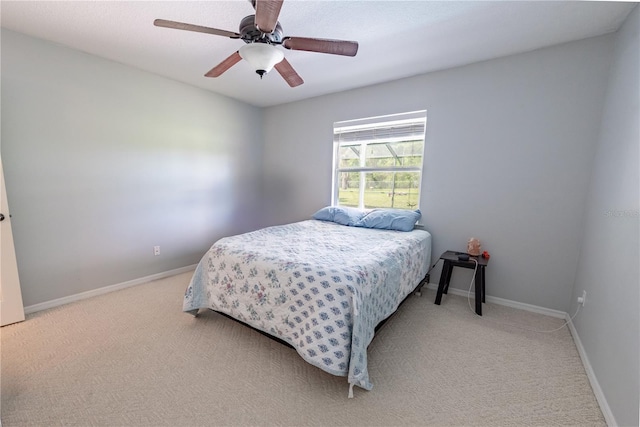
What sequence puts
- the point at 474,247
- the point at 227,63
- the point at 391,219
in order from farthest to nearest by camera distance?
the point at 391,219 < the point at 474,247 < the point at 227,63

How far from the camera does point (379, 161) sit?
3305 mm

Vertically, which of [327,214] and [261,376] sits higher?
[327,214]

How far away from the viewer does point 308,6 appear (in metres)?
1.74

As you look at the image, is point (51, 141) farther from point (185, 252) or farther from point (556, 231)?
point (556, 231)

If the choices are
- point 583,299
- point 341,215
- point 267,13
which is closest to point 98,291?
point 341,215

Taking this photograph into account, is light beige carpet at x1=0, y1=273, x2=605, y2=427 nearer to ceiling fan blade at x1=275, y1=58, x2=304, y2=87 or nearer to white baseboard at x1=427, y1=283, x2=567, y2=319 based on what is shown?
white baseboard at x1=427, y1=283, x2=567, y2=319

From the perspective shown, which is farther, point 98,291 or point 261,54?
point 98,291

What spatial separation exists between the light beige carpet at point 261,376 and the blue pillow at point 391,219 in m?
0.99

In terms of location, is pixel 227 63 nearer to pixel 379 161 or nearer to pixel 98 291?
pixel 379 161

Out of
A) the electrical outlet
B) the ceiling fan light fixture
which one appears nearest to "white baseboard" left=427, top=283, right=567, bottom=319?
the electrical outlet

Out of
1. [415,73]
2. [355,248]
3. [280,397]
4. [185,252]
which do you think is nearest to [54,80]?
[185,252]

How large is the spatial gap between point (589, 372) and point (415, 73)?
115 inches

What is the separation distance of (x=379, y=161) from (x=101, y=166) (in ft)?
10.4

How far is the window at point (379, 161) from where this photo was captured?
3008 mm
